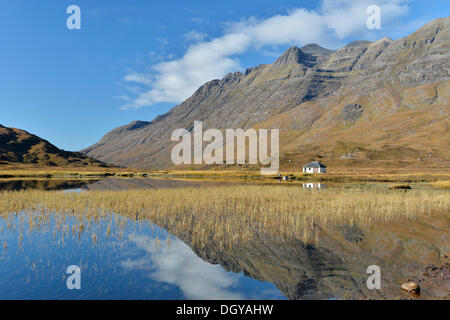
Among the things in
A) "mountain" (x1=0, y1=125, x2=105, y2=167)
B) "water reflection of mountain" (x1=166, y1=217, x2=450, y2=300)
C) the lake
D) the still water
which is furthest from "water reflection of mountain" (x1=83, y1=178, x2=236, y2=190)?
"mountain" (x1=0, y1=125, x2=105, y2=167)

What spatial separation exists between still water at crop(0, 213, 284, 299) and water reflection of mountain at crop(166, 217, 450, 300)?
0.96 m

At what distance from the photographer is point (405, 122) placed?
18338 cm

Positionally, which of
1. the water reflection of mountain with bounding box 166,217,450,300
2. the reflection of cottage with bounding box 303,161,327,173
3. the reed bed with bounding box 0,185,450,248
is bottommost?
the water reflection of mountain with bounding box 166,217,450,300

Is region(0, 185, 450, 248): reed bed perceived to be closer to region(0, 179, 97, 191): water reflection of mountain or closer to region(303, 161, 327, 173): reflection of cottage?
region(0, 179, 97, 191): water reflection of mountain

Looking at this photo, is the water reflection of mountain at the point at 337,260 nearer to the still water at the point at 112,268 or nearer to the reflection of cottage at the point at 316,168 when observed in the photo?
the still water at the point at 112,268

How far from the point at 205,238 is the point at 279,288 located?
21.3ft

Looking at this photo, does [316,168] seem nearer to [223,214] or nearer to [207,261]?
[223,214]

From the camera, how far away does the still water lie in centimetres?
982

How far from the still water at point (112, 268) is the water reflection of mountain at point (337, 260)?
963 mm

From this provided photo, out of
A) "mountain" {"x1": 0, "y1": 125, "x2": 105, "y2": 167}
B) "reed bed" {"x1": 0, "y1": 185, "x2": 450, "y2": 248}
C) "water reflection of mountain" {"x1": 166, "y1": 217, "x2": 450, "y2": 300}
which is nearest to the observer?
"water reflection of mountain" {"x1": 166, "y1": 217, "x2": 450, "y2": 300}
